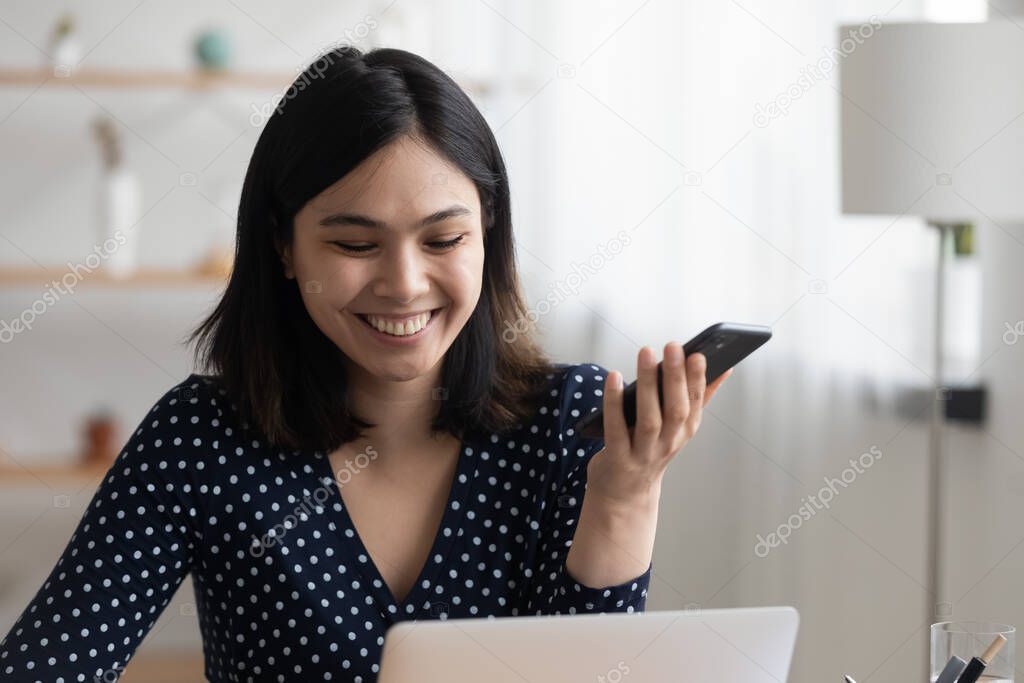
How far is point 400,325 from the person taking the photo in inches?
49.6

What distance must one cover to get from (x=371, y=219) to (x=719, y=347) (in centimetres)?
39

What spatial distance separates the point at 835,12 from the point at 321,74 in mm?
1411

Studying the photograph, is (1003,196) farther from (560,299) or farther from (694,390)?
(560,299)

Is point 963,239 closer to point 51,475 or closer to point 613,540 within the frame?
point 613,540

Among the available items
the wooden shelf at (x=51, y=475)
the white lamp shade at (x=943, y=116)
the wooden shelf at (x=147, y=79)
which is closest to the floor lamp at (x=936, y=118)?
the white lamp shade at (x=943, y=116)

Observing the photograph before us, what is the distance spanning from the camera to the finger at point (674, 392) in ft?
3.45

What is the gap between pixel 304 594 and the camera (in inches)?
51.1

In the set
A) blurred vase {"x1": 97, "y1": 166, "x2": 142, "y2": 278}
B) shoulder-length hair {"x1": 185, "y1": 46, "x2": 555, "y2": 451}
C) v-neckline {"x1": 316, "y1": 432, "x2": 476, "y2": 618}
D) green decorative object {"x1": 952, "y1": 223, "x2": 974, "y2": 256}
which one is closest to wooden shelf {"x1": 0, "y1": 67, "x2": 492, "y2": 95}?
blurred vase {"x1": 97, "y1": 166, "x2": 142, "y2": 278}

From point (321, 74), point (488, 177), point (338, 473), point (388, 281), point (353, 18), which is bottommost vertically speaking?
point (338, 473)

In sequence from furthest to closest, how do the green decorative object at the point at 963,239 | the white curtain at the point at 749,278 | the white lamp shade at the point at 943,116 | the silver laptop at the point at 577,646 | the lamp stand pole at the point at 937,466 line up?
the white curtain at the point at 749,278, the green decorative object at the point at 963,239, the lamp stand pole at the point at 937,466, the white lamp shade at the point at 943,116, the silver laptop at the point at 577,646

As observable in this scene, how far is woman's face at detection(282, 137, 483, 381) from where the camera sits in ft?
4.00

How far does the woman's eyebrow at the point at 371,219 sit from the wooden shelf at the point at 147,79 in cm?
187

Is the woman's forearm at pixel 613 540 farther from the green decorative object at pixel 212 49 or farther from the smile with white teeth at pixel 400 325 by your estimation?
the green decorative object at pixel 212 49

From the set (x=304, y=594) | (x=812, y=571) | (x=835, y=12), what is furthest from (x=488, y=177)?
(x=812, y=571)
